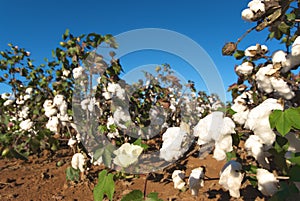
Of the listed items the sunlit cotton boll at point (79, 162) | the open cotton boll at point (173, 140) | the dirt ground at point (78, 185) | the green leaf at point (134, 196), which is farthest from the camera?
the sunlit cotton boll at point (79, 162)

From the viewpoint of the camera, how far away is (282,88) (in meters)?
1.21

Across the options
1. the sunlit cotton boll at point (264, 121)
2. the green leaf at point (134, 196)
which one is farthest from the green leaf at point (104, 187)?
the sunlit cotton boll at point (264, 121)

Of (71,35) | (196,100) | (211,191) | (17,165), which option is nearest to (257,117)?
(211,191)

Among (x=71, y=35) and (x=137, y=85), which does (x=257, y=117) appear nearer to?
(x=71, y=35)

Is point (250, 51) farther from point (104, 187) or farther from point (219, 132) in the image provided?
point (104, 187)

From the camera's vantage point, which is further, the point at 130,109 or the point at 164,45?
the point at 130,109

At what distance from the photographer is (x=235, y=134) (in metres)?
1.12

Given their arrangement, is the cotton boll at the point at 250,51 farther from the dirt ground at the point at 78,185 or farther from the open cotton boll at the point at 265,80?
the dirt ground at the point at 78,185

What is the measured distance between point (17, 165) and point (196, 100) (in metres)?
3.88

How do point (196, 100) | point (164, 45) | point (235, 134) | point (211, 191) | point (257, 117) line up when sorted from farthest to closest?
point (196, 100) < point (164, 45) < point (211, 191) < point (235, 134) < point (257, 117)

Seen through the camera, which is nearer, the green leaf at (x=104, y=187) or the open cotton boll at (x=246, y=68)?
the green leaf at (x=104, y=187)

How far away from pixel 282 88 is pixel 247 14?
420 millimetres

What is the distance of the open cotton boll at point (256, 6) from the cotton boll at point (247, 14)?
2 cm

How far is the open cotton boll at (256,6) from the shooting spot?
47.7 inches
